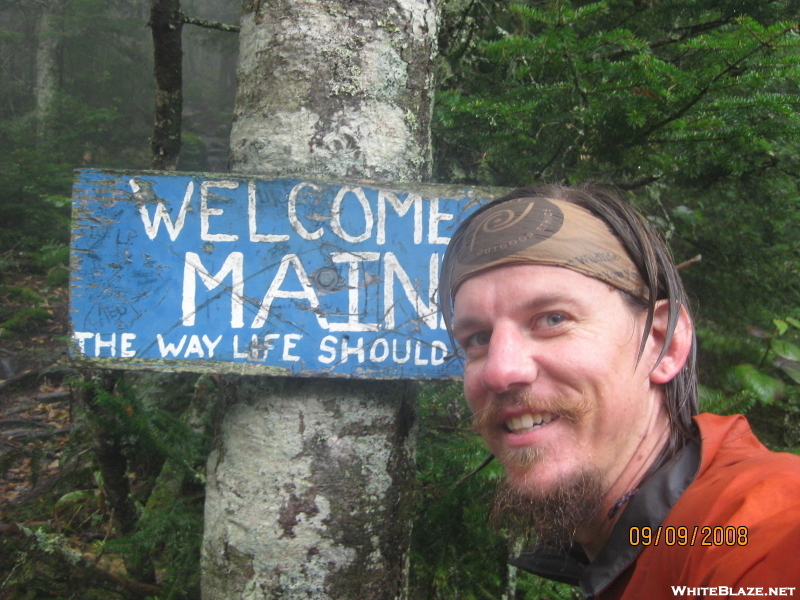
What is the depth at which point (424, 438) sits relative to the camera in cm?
257

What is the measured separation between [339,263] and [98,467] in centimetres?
196

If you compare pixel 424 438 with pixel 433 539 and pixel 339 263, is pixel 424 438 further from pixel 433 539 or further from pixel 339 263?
pixel 339 263

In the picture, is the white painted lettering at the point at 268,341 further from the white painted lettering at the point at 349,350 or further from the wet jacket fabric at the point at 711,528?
the wet jacket fabric at the point at 711,528

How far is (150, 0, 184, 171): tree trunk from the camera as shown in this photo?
284 cm

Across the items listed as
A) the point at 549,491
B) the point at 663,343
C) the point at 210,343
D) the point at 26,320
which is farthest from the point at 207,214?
the point at 26,320

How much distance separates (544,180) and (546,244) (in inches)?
55.9

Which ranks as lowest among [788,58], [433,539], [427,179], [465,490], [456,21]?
[433,539]

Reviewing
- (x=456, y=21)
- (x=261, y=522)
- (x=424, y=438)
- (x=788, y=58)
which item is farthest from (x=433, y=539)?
(x=456, y=21)

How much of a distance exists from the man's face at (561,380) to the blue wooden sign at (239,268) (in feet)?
1.16

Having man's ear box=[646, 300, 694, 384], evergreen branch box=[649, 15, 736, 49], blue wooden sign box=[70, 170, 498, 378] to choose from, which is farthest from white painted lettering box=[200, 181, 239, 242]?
evergreen branch box=[649, 15, 736, 49]

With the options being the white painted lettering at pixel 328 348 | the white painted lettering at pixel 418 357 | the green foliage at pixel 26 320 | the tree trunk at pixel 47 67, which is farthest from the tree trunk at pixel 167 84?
the tree trunk at pixel 47 67

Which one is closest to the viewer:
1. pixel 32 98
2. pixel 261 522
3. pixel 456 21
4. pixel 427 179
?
pixel 261 522

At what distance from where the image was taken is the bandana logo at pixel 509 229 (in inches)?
57.4
